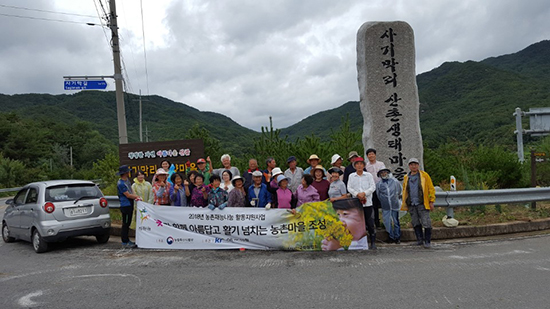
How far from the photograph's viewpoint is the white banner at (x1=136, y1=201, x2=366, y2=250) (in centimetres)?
686

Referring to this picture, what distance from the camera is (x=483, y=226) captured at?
7.62m

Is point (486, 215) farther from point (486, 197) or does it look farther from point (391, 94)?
point (391, 94)

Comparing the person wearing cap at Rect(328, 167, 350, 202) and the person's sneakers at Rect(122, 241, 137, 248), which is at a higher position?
the person wearing cap at Rect(328, 167, 350, 202)

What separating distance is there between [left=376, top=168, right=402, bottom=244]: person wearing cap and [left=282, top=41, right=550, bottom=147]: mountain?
38743mm

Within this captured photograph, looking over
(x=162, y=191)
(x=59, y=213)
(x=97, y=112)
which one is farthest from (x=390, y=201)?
(x=97, y=112)

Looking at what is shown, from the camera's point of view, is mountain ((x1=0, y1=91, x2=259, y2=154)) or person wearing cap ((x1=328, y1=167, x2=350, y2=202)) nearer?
person wearing cap ((x1=328, y1=167, x2=350, y2=202))

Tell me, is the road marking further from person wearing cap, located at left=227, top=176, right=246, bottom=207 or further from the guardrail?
the guardrail

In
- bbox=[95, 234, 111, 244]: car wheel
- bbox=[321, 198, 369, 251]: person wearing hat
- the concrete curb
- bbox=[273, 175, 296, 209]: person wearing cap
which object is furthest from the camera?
bbox=[95, 234, 111, 244]: car wheel

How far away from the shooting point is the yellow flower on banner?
22.4 ft

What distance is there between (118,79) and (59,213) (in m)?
6.75

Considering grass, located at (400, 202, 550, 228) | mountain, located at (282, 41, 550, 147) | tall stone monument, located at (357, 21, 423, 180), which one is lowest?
grass, located at (400, 202, 550, 228)

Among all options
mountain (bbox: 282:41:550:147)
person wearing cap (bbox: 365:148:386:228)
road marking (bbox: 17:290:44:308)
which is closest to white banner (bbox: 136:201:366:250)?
person wearing cap (bbox: 365:148:386:228)

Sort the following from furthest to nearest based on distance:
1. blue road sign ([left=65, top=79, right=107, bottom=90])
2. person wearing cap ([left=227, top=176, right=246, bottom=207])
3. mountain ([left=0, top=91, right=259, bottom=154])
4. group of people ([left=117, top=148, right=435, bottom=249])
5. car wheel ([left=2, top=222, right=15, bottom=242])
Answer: mountain ([left=0, top=91, right=259, bottom=154]) < blue road sign ([left=65, top=79, right=107, bottom=90]) < car wheel ([left=2, top=222, right=15, bottom=242]) < person wearing cap ([left=227, top=176, right=246, bottom=207]) < group of people ([left=117, top=148, right=435, bottom=249])

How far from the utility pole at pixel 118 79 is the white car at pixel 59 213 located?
182 inches
